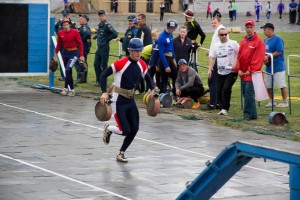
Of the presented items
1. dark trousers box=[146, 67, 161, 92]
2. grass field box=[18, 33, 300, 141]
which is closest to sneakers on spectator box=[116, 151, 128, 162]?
grass field box=[18, 33, 300, 141]

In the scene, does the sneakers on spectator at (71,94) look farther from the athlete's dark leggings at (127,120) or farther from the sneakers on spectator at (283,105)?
the athlete's dark leggings at (127,120)

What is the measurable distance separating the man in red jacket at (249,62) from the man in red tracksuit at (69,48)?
17.4 ft

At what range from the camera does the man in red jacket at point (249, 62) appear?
63.5 ft

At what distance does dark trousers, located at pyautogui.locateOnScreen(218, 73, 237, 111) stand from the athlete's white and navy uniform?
5240 mm

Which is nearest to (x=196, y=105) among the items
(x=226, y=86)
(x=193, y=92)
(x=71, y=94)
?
(x=193, y=92)

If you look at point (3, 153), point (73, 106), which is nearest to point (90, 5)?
point (73, 106)

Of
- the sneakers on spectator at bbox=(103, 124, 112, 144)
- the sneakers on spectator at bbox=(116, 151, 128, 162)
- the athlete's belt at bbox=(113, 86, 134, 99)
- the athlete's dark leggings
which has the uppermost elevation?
the athlete's belt at bbox=(113, 86, 134, 99)

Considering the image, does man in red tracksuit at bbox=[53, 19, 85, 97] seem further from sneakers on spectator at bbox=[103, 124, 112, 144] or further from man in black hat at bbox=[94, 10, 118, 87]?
sneakers on spectator at bbox=[103, 124, 112, 144]

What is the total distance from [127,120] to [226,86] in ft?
17.7

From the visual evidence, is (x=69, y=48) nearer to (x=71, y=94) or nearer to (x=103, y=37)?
(x=71, y=94)

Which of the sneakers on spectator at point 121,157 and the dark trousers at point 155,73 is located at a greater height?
the dark trousers at point 155,73

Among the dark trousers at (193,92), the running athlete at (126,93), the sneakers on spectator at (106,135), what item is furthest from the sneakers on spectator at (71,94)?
the running athlete at (126,93)

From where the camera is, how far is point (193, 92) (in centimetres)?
2164

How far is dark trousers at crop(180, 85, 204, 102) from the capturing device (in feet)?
70.6
